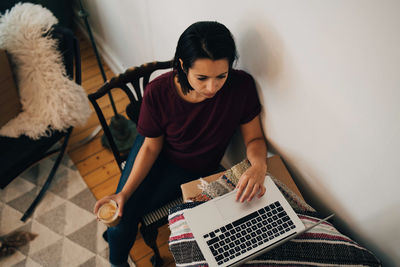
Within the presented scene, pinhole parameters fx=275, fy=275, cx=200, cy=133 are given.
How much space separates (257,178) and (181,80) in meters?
0.44

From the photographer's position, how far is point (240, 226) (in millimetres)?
808

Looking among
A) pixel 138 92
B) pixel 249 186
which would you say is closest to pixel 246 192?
pixel 249 186

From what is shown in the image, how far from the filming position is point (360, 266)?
769 mm

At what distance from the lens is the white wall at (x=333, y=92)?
0.61 m

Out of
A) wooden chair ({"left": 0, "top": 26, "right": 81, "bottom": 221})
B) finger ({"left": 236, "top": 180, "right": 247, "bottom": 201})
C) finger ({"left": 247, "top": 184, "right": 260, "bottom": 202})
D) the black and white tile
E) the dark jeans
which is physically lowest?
the black and white tile

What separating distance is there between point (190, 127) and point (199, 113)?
3.1 inches

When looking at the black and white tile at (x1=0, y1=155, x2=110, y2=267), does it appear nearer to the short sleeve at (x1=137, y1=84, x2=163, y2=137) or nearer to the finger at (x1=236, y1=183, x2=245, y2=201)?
the short sleeve at (x1=137, y1=84, x2=163, y2=137)

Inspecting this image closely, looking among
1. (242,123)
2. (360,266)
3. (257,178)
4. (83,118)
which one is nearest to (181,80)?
(242,123)

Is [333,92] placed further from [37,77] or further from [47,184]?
[47,184]

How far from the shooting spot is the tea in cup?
101 centimetres

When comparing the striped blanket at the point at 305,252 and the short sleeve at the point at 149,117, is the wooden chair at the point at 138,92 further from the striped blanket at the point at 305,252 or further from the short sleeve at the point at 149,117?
the striped blanket at the point at 305,252

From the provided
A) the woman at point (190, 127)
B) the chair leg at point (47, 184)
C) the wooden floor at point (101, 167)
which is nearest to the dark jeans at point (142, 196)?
the woman at point (190, 127)

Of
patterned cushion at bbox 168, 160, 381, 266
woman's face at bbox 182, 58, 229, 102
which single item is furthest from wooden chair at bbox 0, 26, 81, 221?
patterned cushion at bbox 168, 160, 381, 266

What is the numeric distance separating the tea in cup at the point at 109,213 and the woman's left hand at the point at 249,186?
481mm
